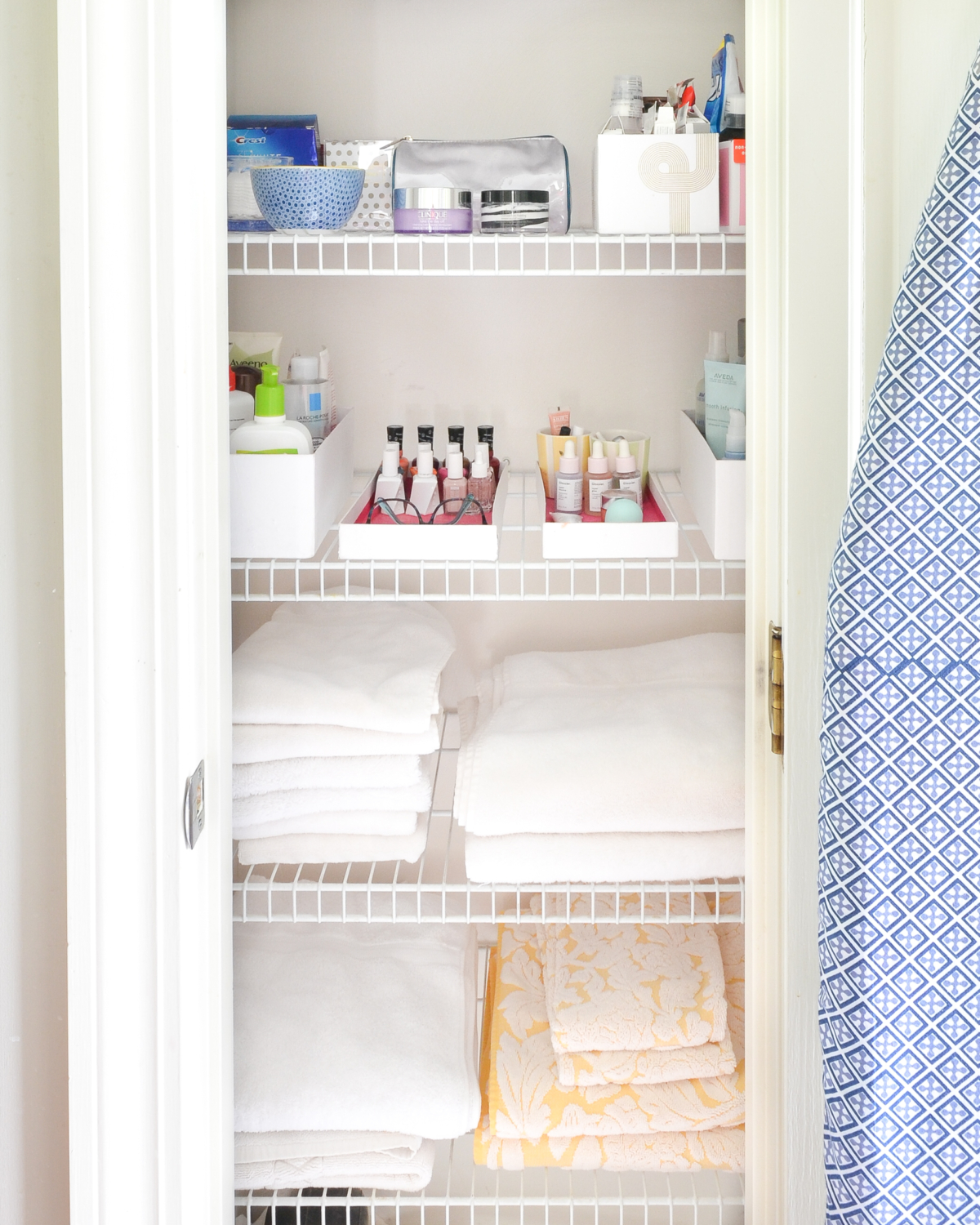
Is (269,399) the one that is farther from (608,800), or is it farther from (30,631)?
(608,800)

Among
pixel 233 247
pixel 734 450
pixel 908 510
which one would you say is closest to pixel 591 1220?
pixel 734 450

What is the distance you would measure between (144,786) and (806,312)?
28.9 inches

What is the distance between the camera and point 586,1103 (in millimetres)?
1388

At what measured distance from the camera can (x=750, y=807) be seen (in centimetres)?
123

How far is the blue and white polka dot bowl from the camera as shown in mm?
1307

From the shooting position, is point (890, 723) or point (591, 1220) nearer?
point (890, 723)

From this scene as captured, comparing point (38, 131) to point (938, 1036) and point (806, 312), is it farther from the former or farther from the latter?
point (938, 1036)

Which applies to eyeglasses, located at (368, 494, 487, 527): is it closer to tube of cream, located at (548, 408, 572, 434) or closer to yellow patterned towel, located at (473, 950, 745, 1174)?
tube of cream, located at (548, 408, 572, 434)

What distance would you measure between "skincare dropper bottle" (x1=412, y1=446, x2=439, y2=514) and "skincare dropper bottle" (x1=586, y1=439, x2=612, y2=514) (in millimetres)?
190

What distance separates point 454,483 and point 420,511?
0.06 meters

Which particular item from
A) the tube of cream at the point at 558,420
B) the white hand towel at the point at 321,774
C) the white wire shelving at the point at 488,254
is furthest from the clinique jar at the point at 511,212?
the white hand towel at the point at 321,774

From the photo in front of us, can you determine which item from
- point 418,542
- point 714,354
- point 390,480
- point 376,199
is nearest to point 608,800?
point 418,542

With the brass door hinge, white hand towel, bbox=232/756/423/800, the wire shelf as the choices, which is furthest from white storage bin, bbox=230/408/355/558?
the wire shelf

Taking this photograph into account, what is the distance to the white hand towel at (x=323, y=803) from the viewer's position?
53.6 inches
